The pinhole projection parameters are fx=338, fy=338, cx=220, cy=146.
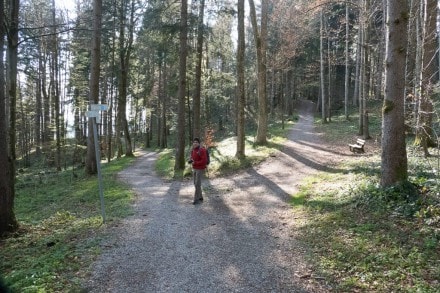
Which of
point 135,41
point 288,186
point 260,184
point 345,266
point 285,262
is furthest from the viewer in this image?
point 135,41

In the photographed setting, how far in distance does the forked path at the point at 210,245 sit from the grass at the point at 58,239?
0.37 meters

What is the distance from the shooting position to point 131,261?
5.71 metres

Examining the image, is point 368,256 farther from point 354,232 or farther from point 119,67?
point 119,67

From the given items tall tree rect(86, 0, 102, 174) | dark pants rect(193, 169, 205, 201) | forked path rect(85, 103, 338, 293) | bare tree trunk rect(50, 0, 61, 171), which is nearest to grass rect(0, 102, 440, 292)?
forked path rect(85, 103, 338, 293)

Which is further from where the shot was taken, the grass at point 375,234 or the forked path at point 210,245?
the forked path at point 210,245

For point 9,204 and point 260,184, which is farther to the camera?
point 260,184

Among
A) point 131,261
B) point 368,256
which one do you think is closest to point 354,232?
point 368,256

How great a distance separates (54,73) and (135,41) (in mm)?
6584

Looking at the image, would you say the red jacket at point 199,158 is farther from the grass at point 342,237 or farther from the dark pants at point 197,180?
the grass at point 342,237

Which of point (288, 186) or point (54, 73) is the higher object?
point (54, 73)

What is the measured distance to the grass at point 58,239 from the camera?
16.3ft

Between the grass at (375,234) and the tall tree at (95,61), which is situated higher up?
the tall tree at (95,61)

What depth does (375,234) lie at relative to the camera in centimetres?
590

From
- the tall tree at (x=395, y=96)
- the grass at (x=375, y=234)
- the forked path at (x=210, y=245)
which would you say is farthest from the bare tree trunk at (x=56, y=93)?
the tall tree at (x=395, y=96)
